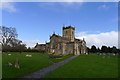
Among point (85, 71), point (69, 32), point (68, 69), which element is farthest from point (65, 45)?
point (85, 71)

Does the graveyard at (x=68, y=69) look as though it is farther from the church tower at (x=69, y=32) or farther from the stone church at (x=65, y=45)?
the church tower at (x=69, y=32)

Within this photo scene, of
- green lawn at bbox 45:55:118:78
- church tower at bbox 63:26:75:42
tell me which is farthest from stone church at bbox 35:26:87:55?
green lawn at bbox 45:55:118:78

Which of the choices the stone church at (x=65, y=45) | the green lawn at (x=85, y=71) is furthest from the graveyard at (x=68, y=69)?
the stone church at (x=65, y=45)

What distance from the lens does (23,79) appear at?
9750 millimetres

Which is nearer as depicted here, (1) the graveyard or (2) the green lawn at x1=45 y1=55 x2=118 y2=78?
(2) the green lawn at x1=45 y1=55 x2=118 y2=78

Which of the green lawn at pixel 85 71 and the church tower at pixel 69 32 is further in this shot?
the church tower at pixel 69 32

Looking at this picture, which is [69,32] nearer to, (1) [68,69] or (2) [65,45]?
(2) [65,45]

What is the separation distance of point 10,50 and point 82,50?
41966 millimetres

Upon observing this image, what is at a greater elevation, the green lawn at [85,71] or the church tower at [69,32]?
the church tower at [69,32]

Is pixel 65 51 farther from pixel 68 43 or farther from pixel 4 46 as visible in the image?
pixel 4 46

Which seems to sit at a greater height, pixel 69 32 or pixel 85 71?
pixel 69 32

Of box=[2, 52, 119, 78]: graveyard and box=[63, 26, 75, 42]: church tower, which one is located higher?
box=[63, 26, 75, 42]: church tower

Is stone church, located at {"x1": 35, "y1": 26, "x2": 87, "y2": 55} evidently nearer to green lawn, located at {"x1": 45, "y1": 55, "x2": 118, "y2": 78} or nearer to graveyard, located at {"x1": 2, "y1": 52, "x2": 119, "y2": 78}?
graveyard, located at {"x1": 2, "y1": 52, "x2": 119, "y2": 78}

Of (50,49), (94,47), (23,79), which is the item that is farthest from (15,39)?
(94,47)
